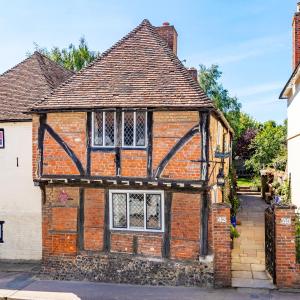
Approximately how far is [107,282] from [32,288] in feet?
6.71

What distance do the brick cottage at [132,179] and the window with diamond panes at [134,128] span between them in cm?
3

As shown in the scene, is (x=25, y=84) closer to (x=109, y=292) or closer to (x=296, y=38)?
(x=109, y=292)

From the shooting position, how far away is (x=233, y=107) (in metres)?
28.4

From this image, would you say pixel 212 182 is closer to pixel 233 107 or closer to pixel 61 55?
pixel 233 107

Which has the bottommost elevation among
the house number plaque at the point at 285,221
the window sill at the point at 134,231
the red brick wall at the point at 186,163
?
the window sill at the point at 134,231

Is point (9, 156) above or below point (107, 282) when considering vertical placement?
above

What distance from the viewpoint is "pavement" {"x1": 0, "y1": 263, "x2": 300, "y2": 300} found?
9.34 meters

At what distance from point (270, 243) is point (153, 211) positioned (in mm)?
3331

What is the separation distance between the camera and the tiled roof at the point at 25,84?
1349 centimetres

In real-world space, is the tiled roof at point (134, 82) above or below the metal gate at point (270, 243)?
above

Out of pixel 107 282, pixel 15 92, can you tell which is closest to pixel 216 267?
pixel 107 282

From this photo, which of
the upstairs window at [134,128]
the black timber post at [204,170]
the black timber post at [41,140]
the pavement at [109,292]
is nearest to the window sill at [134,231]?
the black timber post at [204,170]

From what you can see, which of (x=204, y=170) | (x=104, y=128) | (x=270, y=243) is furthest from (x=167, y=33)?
(x=270, y=243)

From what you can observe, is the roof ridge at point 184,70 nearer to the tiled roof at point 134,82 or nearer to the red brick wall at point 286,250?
the tiled roof at point 134,82
